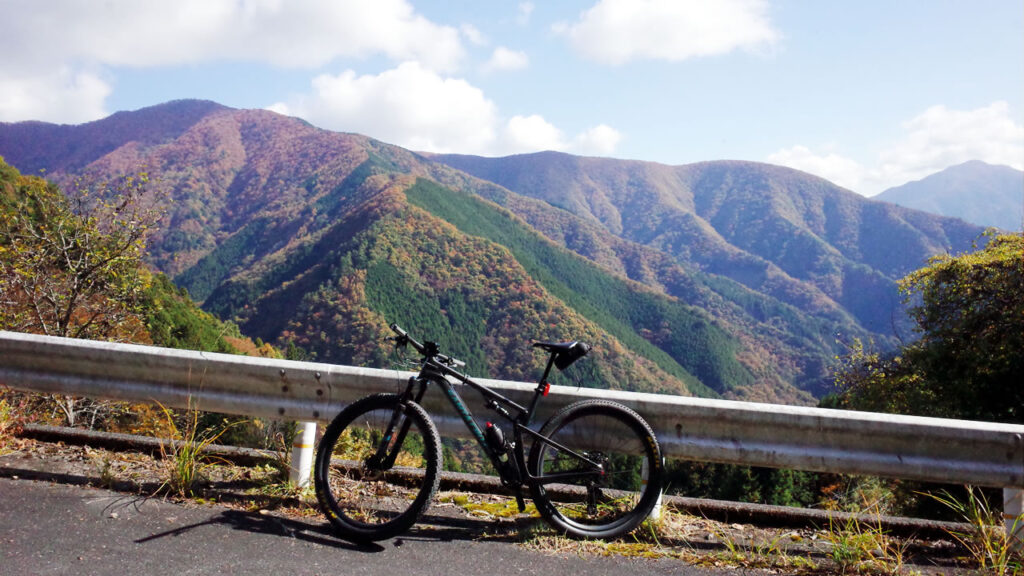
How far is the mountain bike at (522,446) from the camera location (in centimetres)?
329

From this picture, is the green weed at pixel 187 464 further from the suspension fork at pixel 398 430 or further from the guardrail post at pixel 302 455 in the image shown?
the suspension fork at pixel 398 430

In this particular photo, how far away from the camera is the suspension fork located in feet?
11.0

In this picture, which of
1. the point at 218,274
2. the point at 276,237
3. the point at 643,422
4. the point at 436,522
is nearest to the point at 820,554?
the point at 643,422

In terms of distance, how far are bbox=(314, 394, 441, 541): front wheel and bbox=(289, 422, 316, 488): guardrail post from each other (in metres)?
0.23

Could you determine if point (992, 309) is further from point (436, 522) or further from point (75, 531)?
point (75, 531)

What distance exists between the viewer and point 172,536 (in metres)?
3.04

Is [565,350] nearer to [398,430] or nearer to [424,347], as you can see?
[424,347]

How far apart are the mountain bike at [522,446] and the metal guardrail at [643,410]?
156mm

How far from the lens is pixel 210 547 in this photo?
2.96 m

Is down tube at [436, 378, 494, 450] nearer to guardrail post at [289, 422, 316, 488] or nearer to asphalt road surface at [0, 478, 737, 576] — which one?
asphalt road surface at [0, 478, 737, 576]

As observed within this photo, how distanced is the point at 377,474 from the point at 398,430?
614mm

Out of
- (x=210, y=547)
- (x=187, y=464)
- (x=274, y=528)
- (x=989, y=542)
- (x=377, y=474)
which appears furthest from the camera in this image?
(x=377, y=474)

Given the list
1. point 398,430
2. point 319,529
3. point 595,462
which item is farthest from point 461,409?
point 319,529

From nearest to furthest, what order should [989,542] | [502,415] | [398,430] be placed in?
[989,542], [398,430], [502,415]
